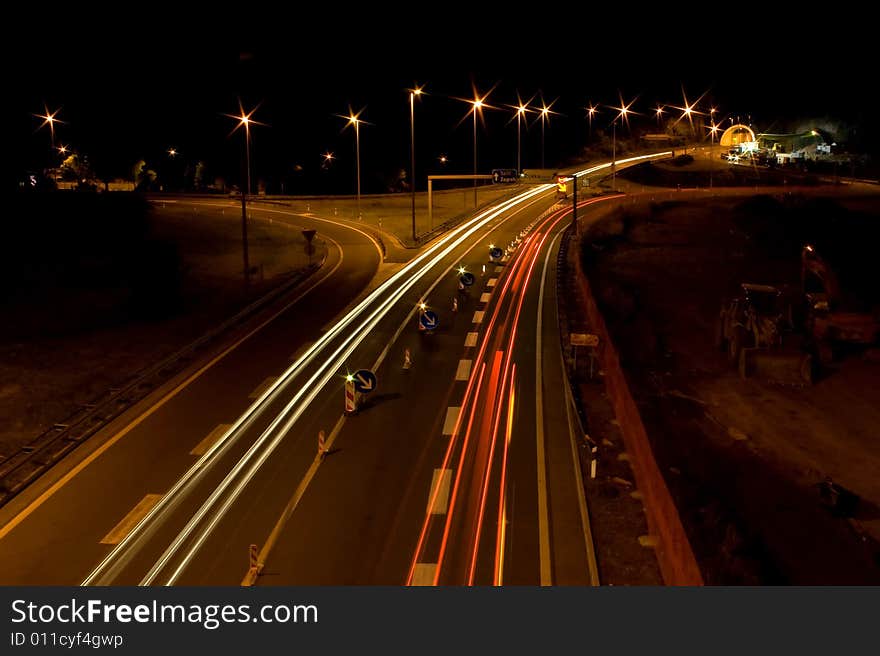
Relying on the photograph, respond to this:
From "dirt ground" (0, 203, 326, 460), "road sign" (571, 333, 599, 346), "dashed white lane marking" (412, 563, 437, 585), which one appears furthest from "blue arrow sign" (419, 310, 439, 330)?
"dashed white lane marking" (412, 563, 437, 585)

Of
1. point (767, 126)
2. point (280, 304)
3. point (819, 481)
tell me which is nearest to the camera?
point (819, 481)

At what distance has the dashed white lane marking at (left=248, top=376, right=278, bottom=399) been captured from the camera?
22.5 metres

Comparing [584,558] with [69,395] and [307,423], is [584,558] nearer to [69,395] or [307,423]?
[307,423]

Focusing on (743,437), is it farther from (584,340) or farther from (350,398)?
(350,398)

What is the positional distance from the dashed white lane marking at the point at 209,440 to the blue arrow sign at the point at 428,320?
10.0 meters

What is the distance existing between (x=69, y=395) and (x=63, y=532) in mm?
10060

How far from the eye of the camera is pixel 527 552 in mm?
14180

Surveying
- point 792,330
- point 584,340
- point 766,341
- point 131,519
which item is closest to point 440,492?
point 131,519

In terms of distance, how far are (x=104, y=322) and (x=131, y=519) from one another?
22.2 meters

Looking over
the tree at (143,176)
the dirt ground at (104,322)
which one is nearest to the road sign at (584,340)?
the dirt ground at (104,322)

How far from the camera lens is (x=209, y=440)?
1922 centimetres

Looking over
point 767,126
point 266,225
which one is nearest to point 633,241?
point 266,225

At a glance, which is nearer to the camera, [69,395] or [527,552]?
[527,552]

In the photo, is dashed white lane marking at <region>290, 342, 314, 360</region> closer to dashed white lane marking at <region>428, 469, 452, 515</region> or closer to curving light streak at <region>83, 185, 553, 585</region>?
curving light streak at <region>83, 185, 553, 585</region>
